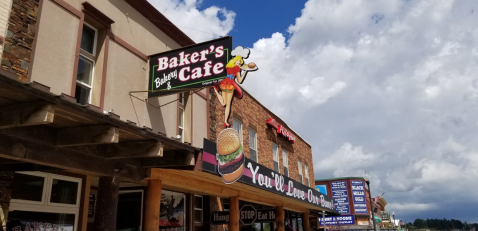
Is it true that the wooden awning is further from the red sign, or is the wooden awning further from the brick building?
the red sign

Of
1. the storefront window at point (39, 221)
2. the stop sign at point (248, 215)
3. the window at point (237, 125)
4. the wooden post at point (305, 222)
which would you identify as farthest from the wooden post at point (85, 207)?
the wooden post at point (305, 222)

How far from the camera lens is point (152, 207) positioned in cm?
817

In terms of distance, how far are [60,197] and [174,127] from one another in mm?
3807

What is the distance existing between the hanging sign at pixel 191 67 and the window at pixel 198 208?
4.32 meters

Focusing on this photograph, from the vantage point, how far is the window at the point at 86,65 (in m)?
7.95

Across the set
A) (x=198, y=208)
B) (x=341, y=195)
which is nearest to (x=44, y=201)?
(x=198, y=208)

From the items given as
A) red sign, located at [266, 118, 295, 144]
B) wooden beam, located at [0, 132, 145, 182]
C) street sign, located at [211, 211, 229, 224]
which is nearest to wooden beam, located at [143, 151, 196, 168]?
wooden beam, located at [0, 132, 145, 182]

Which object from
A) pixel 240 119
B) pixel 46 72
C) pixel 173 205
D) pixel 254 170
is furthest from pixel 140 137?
pixel 240 119

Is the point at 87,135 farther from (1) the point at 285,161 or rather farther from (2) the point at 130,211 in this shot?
(1) the point at 285,161

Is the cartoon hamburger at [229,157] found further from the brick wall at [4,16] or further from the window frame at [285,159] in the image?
the window frame at [285,159]

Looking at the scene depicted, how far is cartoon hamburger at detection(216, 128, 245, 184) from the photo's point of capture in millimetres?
8242

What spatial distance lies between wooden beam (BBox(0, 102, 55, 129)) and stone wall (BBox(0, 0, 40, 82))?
191cm

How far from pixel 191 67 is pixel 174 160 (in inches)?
101

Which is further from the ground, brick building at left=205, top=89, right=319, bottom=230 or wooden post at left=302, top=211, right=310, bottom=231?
brick building at left=205, top=89, right=319, bottom=230
